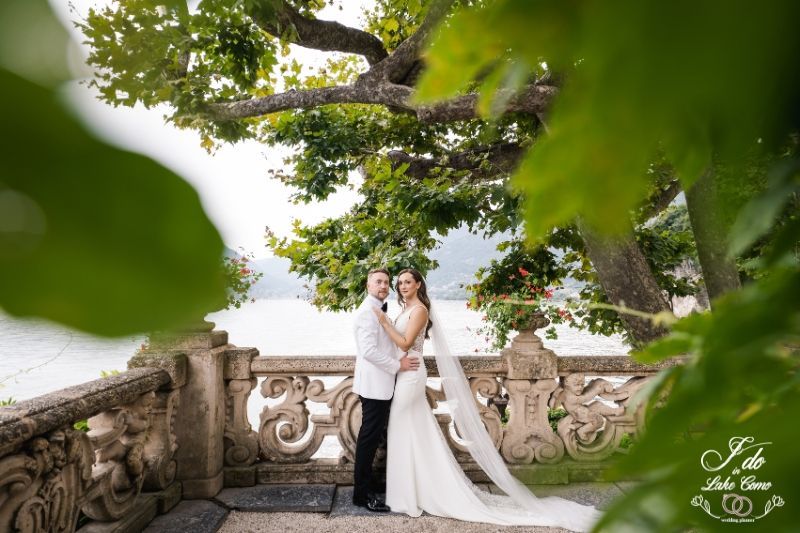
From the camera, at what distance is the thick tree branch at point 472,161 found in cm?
559

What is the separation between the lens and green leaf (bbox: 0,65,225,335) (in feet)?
0.45

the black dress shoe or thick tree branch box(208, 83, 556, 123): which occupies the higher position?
thick tree branch box(208, 83, 556, 123)

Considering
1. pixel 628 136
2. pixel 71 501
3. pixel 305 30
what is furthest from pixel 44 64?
pixel 305 30

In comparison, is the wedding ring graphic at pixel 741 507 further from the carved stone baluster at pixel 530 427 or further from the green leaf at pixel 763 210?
the carved stone baluster at pixel 530 427

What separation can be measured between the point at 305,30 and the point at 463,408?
3680 mm

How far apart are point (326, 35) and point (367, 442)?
12.2 ft

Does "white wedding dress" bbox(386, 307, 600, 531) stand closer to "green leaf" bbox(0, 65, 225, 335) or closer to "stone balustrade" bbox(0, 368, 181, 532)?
"stone balustrade" bbox(0, 368, 181, 532)

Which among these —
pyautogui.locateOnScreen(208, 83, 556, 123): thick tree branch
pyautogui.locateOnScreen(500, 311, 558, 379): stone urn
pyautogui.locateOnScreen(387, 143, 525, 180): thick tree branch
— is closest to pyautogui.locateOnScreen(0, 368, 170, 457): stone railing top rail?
pyautogui.locateOnScreen(208, 83, 556, 123): thick tree branch

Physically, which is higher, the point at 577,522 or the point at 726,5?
the point at 726,5

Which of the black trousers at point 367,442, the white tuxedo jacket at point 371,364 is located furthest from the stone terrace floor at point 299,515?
the white tuxedo jacket at point 371,364

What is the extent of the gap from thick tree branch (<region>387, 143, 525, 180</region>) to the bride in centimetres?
199

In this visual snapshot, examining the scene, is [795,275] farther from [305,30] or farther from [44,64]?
[305,30]

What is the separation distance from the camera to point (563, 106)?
0.60 feet

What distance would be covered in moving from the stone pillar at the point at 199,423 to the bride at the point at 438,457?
1367 mm
